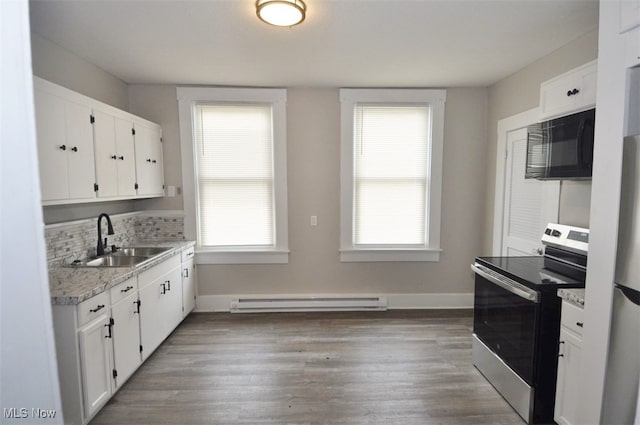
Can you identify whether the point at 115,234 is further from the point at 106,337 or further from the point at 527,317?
the point at 527,317

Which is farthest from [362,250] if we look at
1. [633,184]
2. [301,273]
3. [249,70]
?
[633,184]

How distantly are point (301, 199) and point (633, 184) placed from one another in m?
2.70

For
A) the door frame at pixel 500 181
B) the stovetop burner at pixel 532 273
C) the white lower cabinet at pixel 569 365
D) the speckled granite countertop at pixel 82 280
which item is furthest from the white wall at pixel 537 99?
the speckled granite countertop at pixel 82 280

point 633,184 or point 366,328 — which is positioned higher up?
point 633,184

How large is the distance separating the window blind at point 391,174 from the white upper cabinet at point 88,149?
7.26ft

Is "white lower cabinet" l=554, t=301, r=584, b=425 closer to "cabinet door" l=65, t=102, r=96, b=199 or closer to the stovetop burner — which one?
the stovetop burner

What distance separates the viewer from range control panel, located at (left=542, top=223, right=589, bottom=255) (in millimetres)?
1922

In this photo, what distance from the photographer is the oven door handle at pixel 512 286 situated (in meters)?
1.78

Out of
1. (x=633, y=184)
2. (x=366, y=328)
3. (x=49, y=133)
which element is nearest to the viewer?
(x=633, y=184)

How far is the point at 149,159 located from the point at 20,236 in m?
3.09

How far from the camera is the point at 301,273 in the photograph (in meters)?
3.57

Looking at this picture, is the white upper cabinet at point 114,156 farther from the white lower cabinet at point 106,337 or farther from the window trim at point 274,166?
the white lower cabinet at point 106,337

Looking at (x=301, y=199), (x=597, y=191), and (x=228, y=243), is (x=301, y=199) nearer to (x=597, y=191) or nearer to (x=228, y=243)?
(x=228, y=243)

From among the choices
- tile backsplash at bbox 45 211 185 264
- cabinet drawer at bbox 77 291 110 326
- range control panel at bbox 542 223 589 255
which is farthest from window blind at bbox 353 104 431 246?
cabinet drawer at bbox 77 291 110 326
